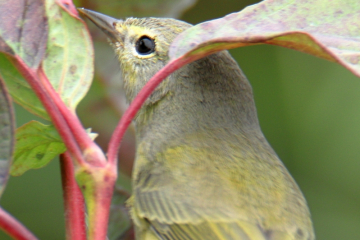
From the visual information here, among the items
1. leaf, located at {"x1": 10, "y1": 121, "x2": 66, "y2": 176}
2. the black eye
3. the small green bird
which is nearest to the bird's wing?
the small green bird

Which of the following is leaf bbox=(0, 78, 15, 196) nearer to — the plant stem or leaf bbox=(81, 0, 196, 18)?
the plant stem

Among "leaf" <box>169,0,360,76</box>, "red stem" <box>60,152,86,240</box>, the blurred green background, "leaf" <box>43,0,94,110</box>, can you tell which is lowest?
the blurred green background

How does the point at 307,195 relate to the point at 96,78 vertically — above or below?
below

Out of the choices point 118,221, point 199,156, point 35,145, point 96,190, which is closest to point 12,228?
point 96,190

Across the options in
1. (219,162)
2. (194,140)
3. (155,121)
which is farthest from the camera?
(155,121)

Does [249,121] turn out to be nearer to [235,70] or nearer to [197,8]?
[235,70]

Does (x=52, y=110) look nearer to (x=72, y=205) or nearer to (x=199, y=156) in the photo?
(x=72, y=205)

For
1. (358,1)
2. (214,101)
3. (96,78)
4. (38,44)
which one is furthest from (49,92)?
(214,101)
